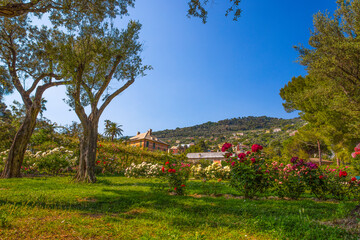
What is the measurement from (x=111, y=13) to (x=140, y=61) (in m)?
2.49

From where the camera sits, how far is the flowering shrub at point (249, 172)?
490 centimetres

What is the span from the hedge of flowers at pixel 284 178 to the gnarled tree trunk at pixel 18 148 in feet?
29.2

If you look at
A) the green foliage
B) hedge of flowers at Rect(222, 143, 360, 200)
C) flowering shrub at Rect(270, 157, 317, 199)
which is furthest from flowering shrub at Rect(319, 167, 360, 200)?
the green foliage

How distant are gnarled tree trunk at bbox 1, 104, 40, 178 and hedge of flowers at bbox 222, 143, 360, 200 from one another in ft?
29.2

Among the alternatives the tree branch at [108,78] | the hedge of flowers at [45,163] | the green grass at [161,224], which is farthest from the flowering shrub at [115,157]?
the green grass at [161,224]

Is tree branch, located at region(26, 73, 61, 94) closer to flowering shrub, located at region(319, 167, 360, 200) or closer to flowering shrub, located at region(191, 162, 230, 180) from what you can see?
flowering shrub, located at region(191, 162, 230, 180)

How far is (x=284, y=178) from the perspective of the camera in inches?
215

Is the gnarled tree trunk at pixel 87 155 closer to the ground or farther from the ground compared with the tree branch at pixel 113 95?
closer to the ground

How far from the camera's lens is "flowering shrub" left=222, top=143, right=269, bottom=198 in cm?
490

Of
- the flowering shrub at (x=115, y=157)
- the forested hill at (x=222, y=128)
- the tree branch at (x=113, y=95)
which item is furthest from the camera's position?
the forested hill at (x=222, y=128)

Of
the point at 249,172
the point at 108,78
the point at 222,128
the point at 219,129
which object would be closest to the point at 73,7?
the point at 108,78

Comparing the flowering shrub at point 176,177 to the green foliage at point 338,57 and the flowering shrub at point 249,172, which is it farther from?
the green foliage at point 338,57

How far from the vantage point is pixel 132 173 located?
12.1 metres

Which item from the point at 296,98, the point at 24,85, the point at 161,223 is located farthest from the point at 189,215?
the point at 296,98
